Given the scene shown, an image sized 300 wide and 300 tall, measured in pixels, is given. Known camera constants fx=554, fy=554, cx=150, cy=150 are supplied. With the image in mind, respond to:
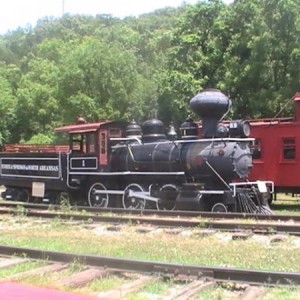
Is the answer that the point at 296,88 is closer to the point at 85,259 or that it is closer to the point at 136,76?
the point at 136,76

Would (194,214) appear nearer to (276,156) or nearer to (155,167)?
(155,167)

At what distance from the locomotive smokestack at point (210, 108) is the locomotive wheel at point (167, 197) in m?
1.75

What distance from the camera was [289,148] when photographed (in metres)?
17.5

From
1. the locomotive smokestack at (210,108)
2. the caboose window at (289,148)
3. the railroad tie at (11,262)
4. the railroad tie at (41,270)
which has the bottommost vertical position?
the railroad tie at (11,262)

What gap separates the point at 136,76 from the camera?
3991 cm

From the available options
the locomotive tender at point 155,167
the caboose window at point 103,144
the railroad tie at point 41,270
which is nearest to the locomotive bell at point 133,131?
the locomotive tender at point 155,167

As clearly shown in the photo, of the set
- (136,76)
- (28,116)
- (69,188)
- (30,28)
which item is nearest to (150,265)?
(69,188)

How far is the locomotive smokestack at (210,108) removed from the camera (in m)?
15.0

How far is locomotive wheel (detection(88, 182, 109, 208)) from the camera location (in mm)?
17375

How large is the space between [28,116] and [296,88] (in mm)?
27661

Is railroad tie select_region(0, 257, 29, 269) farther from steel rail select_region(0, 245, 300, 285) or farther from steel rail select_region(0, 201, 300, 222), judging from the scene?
steel rail select_region(0, 201, 300, 222)

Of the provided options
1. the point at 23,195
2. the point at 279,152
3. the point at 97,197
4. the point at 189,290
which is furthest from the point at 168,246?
the point at 23,195

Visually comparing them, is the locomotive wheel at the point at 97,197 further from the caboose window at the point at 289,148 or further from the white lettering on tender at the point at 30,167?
the caboose window at the point at 289,148

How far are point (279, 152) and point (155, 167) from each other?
14.1 ft
